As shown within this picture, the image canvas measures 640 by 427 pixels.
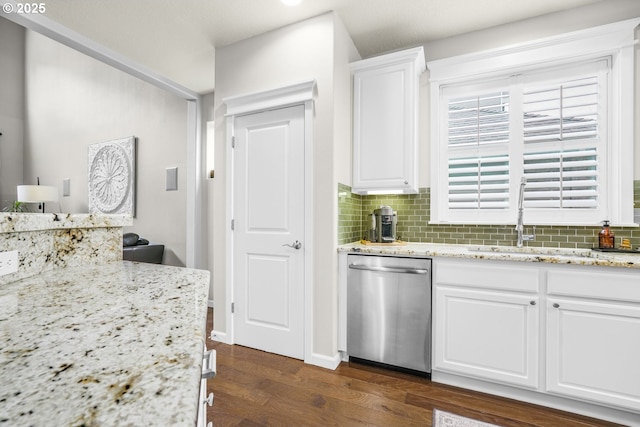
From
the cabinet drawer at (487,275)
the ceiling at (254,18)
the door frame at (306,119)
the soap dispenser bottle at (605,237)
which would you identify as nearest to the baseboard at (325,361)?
the door frame at (306,119)

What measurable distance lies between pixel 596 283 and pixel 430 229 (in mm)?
1194

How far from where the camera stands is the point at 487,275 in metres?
1.94

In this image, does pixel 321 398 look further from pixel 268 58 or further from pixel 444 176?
pixel 268 58

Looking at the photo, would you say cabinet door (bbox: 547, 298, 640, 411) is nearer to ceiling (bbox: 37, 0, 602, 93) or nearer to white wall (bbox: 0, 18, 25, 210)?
ceiling (bbox: 37, 0, 602, 93)

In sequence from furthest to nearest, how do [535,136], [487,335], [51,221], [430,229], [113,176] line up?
[113,176], [430,229], [535,136], [487,335], [51,221]

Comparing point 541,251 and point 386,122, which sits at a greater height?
point 386,122

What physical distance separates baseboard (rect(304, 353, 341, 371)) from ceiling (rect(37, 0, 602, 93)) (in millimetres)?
2701

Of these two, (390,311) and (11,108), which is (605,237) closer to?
(390,311)

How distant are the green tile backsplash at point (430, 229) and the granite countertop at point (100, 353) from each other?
182 cm

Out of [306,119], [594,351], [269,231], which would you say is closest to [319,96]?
[306,119]

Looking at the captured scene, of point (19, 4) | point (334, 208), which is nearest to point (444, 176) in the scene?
point (334, 208)

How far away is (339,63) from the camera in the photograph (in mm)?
2412

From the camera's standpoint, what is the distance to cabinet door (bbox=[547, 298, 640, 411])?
5.35ft

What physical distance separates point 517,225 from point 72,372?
2696 millimetres
